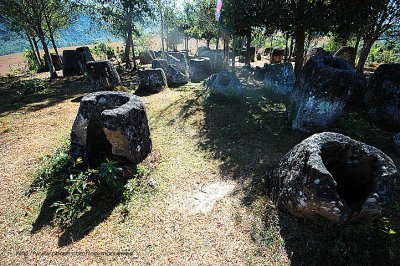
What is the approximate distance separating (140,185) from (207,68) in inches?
513

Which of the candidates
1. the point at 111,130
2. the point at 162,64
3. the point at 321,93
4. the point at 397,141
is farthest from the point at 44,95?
the point at 397,141

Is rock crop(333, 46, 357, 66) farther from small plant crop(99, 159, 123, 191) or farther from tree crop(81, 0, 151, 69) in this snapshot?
small plant crop(99, 159, 123, 191)

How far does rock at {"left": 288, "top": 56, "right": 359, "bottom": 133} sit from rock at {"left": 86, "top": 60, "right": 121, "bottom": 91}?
31.6 ft

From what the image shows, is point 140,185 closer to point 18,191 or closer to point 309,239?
point 18,191

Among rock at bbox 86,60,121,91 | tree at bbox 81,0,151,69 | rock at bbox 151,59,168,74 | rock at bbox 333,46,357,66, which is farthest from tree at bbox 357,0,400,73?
tree at bbox 81,0,151,69

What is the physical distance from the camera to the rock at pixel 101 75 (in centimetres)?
1204

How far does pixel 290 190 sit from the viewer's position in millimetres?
4152

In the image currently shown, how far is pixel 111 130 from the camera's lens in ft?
17.1

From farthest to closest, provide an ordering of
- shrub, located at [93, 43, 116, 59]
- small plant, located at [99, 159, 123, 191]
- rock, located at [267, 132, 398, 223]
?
1. shrub, located at [93, 43, 116, 59]
2. small plant, located at [99, 159, 123, 191]
3. rock, located at [267, 132, 398, 223]

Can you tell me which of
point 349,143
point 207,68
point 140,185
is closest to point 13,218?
point 140,185

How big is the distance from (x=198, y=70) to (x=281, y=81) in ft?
22.7

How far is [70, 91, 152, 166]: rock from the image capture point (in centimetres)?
530

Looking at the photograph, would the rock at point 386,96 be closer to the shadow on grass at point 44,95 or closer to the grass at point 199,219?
the grass at point 199,219

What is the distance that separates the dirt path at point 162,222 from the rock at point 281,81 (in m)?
5.81
